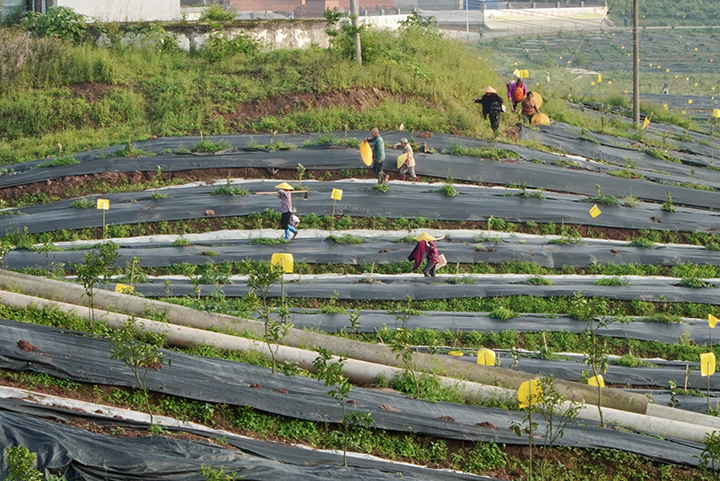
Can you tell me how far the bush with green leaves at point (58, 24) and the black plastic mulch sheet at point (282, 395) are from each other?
13678 millimetres

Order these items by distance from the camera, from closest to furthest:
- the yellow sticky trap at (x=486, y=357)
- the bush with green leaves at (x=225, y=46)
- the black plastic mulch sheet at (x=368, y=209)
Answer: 1. the yellow sticky trap at (x=486, y=357)
2. the black plastic mulch sheet at (x=368, y=209)
3. the bush with green leaves at (x=225, y=46)

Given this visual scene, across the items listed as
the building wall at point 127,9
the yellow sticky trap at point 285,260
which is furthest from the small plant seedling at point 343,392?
the building wall at point 127,9

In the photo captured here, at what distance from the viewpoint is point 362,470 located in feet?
25.2

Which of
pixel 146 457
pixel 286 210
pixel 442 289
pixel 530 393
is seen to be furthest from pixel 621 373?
pixel 146 457

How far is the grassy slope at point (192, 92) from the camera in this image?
18953 millimetres

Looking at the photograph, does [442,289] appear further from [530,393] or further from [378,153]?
[530,393]

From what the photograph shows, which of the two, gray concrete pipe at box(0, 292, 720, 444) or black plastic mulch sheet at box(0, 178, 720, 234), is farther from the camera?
black plastic mulch sheet at box(0, 178, 720, 234)

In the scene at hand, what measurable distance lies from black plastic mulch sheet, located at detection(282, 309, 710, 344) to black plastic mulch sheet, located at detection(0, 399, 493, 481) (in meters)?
4.35

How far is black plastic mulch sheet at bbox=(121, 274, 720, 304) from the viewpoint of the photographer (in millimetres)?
13133

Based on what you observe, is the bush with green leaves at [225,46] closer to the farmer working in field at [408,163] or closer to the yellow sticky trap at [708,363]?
the farmer working in field at [408,163]

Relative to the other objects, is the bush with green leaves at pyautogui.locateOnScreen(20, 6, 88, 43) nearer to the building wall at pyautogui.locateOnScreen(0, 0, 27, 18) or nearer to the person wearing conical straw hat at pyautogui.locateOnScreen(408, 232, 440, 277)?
the building wall at pyautogui.locateOnScreen(0, 0, 27, 18)

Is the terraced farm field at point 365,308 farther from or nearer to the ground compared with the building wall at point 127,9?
nearer to the ground

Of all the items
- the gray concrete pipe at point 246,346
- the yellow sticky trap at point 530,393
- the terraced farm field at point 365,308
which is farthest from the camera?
the gray concrete pipe at point 246,346

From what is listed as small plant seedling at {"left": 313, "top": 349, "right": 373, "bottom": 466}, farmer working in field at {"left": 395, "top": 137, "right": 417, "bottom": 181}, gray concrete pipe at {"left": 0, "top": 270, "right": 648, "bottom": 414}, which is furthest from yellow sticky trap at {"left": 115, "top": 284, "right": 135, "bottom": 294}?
farmer working in field at {"left": 395, "top": 137, "right": 417, "bottom": 181}
